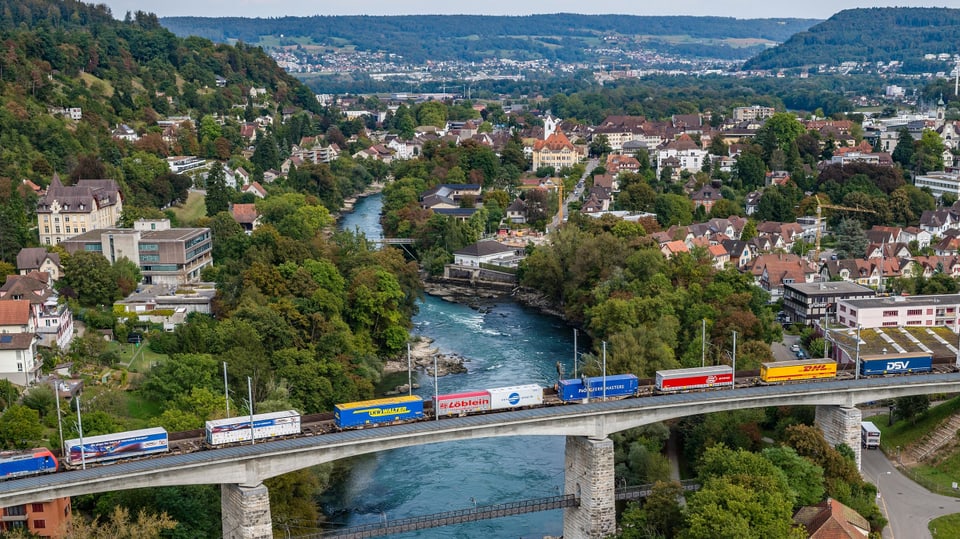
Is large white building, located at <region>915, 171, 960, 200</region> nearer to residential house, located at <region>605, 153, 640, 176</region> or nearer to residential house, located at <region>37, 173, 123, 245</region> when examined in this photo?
residential house, located at <region>605, 153, 640, 176</region>

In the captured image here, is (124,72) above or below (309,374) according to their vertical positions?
above

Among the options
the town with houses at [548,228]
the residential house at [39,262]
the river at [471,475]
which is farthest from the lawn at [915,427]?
the residential house at [39,262]

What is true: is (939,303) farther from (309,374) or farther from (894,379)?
(309,374)

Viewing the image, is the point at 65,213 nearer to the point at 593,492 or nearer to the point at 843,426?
the point at 593,492

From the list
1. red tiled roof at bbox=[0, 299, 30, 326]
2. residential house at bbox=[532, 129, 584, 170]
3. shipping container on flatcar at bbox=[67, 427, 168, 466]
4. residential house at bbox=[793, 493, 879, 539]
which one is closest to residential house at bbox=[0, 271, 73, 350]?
red tiled roof at bbox=[0, 299, 30, 326]

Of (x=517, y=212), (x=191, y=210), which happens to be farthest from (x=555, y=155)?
(x=191, y=210)

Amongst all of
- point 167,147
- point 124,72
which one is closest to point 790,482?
point 167,147
